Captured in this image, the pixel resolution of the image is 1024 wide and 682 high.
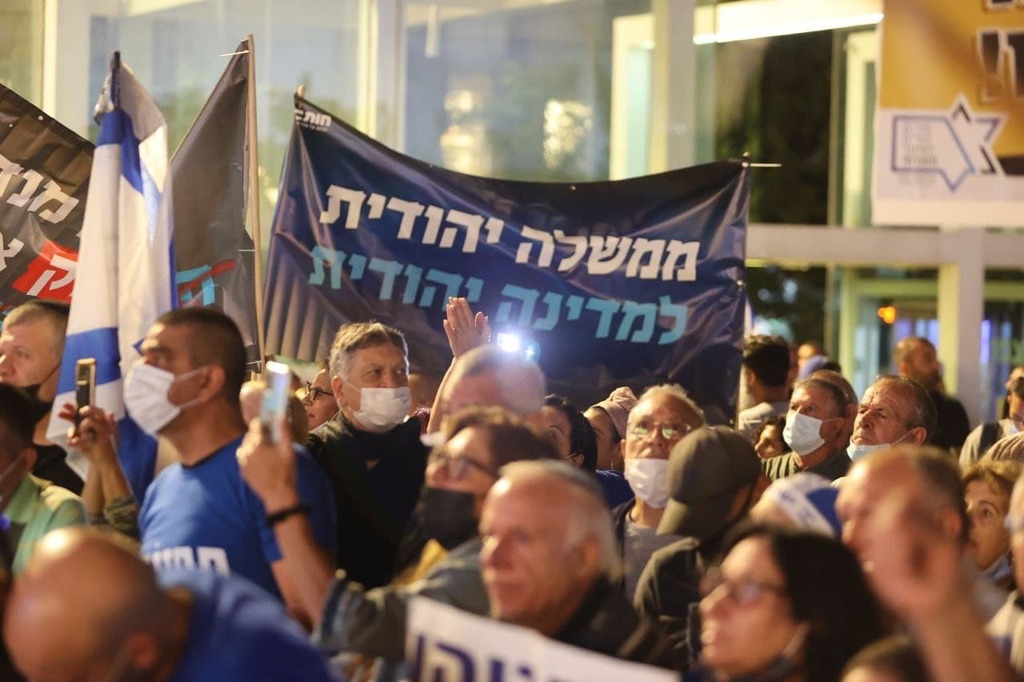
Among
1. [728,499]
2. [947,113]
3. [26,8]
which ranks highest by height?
[26,8]

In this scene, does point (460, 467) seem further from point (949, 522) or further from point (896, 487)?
point (949, 522)

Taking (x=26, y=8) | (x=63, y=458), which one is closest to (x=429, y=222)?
(x=63, y=458)

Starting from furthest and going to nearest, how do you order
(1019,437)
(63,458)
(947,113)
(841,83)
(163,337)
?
(841,83) < (947,113) < (1019,437) < (63,458) < (163,337)

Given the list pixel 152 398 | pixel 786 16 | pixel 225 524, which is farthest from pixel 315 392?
pixel 786 16

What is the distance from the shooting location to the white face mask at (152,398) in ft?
18.0

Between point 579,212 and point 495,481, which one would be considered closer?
point 495,481

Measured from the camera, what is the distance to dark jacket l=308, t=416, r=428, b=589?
A: 6121mm

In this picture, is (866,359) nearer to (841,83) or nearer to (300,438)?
(841,83)

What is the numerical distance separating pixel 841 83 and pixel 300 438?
13831 mm

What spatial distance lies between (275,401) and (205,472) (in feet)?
2.58

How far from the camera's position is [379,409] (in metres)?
6.70

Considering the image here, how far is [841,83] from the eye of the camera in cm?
1922

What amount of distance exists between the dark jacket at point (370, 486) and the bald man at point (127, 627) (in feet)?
7.27

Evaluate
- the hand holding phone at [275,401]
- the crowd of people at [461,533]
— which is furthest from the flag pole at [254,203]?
the hand holding phone at [275,401]
